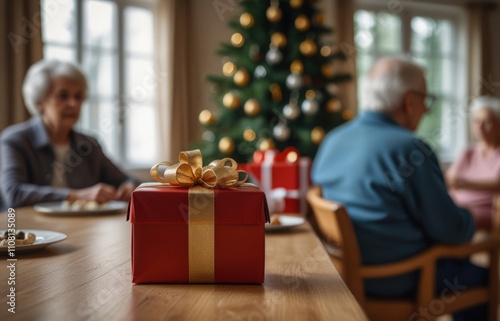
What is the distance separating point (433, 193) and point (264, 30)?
252 centimetres

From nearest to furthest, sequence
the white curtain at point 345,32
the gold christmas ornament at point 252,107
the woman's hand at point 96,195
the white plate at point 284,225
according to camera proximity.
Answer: the white plate at point 284,225
the woman's hand at point 96,195
the gold christmas ornament at point 252,107
the white curtain at point 345,32

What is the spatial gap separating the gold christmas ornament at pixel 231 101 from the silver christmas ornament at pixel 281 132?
1.14ft

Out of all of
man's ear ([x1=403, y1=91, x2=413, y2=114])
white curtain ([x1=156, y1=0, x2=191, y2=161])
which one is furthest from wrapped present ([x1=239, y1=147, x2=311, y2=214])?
white curtain ([x1=156, y1=0, x2=191, y2=161])

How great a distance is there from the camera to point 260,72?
3938 millimetres

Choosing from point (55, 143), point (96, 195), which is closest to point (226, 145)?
point (55, 143)

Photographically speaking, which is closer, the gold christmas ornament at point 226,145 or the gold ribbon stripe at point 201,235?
the gold ribbon stripe at point 201,235

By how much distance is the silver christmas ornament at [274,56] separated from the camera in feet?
12.6

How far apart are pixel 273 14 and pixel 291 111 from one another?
70 cm

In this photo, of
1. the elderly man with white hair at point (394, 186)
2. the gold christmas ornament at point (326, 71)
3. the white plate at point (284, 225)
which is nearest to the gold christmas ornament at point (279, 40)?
the gold christmas ornament at point (326, 71)

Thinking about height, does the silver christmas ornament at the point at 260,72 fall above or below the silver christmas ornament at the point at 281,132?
above

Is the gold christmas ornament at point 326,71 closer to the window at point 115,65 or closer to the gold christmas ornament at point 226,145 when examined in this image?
the gold christmas ornament at point 226,145

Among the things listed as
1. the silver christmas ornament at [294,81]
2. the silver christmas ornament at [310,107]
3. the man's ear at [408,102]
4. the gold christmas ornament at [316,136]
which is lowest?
the gold christmas ornament at [316,136]

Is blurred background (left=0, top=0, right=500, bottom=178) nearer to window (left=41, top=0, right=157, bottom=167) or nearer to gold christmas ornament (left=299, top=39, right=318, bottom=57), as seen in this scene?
window (left=41, top=0, right=157, bottom=167)

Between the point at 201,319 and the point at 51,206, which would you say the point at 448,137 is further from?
the point at 201,319
